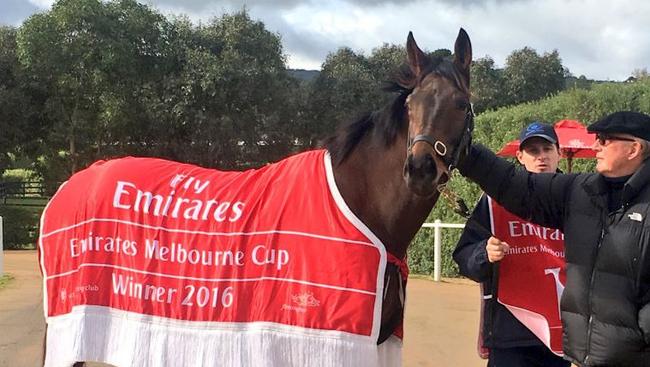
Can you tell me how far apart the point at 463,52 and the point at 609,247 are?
3.22ft

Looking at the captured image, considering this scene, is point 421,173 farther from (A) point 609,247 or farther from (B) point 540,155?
(B) point 540,155

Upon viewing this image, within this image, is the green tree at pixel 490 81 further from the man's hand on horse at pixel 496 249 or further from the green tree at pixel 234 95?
the man's hand on horse at pixel 496 249

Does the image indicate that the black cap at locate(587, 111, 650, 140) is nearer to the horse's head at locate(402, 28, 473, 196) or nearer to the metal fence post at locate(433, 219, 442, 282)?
the horse's head at locate(402, 28, 473, 196)

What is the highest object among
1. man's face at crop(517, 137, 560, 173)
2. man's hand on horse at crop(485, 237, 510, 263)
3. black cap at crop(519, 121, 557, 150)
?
black cap at crop(519, 121, 557, 150)

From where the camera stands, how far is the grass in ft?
27.0

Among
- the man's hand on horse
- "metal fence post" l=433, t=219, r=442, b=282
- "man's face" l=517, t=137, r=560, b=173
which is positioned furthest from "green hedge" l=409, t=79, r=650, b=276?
the man's hand on horse

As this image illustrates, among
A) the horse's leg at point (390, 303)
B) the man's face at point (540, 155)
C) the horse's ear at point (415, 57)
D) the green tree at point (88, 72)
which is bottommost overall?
the horse's leg at point (390, 303)

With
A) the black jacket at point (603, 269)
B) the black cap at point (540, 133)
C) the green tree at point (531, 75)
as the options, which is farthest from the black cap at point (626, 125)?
the green tree at point (531, 75)

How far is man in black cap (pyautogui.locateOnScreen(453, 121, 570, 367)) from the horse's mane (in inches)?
24.1

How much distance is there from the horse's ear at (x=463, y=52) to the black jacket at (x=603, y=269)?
1.99ft

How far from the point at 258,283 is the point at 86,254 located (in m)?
0.97

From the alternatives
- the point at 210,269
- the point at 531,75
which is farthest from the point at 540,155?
the point at 531,75

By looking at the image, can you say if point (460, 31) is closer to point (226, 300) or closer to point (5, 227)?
point (226, 300)

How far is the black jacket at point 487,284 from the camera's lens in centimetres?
270
